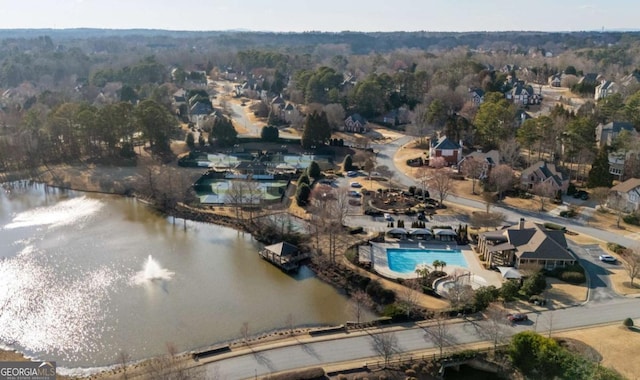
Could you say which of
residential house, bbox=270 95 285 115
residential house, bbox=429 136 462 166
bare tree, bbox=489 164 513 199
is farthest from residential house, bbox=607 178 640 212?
residential house, bbox=270 95 285 115

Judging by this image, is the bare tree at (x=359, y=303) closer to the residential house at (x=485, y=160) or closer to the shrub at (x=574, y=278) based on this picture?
the shrub at (x=574, y=278)

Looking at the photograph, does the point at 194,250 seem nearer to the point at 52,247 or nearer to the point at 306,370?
the point at 52,247

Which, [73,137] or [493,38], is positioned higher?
[493,38]

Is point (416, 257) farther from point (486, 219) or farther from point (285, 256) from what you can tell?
point (285, 256)

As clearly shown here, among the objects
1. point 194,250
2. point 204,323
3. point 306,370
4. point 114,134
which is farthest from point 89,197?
point 306,370

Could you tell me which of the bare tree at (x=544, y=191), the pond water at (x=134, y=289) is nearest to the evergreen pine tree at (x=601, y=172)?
the bare tree at (x=544, y=191)

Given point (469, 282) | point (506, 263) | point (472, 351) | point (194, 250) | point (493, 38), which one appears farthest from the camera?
point (493, 38)
